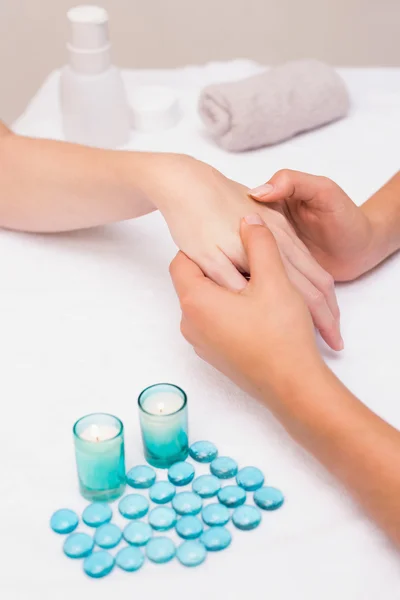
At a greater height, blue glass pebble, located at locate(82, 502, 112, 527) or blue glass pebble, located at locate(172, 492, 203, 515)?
blue glass pebble, located at locate(172, 492, 203, 515)

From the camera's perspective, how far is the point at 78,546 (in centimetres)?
64

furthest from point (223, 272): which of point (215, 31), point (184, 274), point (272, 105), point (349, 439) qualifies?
point (215, 31)

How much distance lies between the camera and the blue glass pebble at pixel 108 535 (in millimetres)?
646

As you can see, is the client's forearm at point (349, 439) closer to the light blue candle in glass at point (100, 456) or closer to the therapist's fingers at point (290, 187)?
the light blue candle in glass at point (100, 456)

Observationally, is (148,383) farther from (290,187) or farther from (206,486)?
(290,187)

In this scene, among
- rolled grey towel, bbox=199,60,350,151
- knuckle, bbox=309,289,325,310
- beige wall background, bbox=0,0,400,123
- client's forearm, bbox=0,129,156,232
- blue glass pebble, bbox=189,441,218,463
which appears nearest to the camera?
blue glass pebble, bbox=189,441,218,463

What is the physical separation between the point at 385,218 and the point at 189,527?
51 centimetres

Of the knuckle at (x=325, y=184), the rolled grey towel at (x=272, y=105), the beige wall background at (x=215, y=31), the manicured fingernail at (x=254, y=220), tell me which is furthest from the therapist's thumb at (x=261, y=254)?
the beige wall background at (x=215, y=31)

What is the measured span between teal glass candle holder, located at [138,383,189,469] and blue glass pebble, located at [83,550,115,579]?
114 mm

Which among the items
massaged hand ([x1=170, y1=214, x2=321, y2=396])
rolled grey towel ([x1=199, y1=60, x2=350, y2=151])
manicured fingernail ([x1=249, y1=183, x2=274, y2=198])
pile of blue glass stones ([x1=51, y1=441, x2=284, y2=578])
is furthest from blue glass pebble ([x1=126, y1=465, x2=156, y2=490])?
rolled grey towel ([x1=199, y1=60, x2=350, y2=151])

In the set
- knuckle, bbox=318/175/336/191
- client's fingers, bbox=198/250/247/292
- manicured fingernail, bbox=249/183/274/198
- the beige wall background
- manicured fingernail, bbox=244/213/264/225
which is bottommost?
the beige wall background

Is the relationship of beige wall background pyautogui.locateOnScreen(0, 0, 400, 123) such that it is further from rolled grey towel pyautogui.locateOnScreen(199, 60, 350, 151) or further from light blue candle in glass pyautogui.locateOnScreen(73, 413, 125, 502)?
light blue candle in glass pyautogui.locateOnScreen(73, 413, 125, 502)

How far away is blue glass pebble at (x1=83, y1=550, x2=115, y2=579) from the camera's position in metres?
0.62

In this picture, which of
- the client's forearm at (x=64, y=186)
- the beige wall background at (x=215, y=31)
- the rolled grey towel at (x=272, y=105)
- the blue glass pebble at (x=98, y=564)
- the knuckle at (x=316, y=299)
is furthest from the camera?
the beige wall background at (x=215, y=31)
